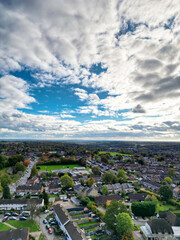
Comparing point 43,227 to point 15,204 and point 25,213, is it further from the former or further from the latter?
point 15,204

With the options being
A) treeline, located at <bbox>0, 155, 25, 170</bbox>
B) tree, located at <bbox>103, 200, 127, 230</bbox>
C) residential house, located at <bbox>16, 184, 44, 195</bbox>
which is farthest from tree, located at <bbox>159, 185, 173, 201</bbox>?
treeline, located at <bbox>0, 155, 25, 170</bbox>

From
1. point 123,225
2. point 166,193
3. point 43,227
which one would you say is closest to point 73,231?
point 43,227

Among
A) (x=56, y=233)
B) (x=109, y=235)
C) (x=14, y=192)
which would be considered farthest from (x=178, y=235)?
(x=14, y=192)

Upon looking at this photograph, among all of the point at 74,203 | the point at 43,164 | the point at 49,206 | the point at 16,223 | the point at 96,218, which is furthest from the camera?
the point at 43,164

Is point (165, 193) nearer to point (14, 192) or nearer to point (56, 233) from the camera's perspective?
point (56, 233)

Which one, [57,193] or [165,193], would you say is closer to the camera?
[165,193]

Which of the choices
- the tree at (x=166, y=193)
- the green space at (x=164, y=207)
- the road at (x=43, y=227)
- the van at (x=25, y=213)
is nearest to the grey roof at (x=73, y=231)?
the road at (x=43, y=227)

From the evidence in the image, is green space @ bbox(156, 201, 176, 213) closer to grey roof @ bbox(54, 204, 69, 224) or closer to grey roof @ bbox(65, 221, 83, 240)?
grey roof @ bbox(65, 221, 83, 240)
